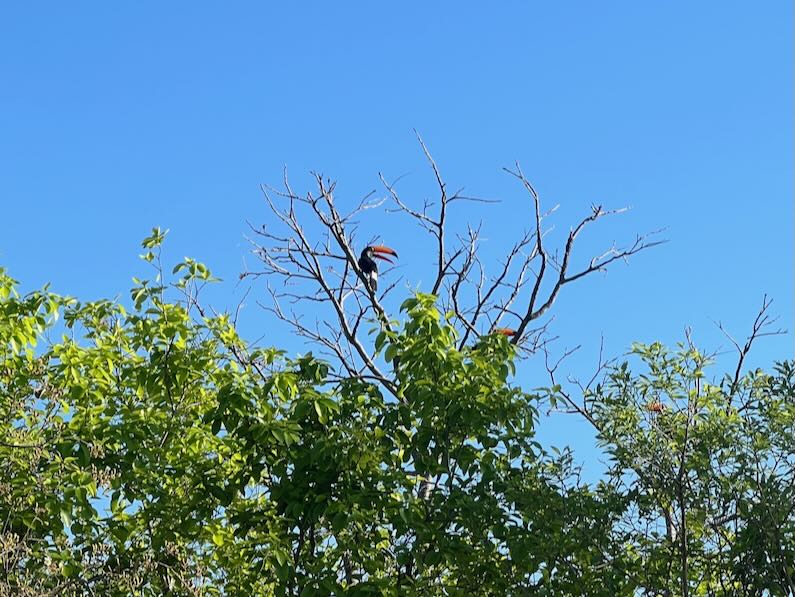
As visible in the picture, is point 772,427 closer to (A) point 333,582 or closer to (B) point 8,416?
(A) point 333,582

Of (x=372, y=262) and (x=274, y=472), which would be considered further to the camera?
(x=372, y=262)

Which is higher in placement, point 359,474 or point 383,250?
point 383,250

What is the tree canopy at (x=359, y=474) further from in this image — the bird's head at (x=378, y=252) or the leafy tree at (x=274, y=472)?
the bird's head at (x=378, y=252)

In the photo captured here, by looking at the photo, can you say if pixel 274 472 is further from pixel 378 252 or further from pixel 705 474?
pixel 378 252

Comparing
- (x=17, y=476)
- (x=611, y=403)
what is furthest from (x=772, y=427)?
(x=17, y=476)

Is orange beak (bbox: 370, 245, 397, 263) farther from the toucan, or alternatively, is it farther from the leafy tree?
the leafy tree

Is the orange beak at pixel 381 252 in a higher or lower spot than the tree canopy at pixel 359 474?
higher

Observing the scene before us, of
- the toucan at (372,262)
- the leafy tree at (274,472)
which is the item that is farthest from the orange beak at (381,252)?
the leafy tree at (274,472)

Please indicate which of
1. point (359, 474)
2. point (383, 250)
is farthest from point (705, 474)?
point (383, 250)

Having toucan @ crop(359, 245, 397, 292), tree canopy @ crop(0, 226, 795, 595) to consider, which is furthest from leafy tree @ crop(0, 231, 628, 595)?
toucan @ crop(359, 245, 397, 292)

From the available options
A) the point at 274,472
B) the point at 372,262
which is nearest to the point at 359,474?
the point at 274,472

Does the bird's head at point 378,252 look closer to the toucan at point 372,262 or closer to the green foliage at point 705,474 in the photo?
the toucan at point 372,262

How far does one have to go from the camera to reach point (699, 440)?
7219mm

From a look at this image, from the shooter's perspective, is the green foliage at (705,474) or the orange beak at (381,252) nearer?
the green foliage at (705,474)
